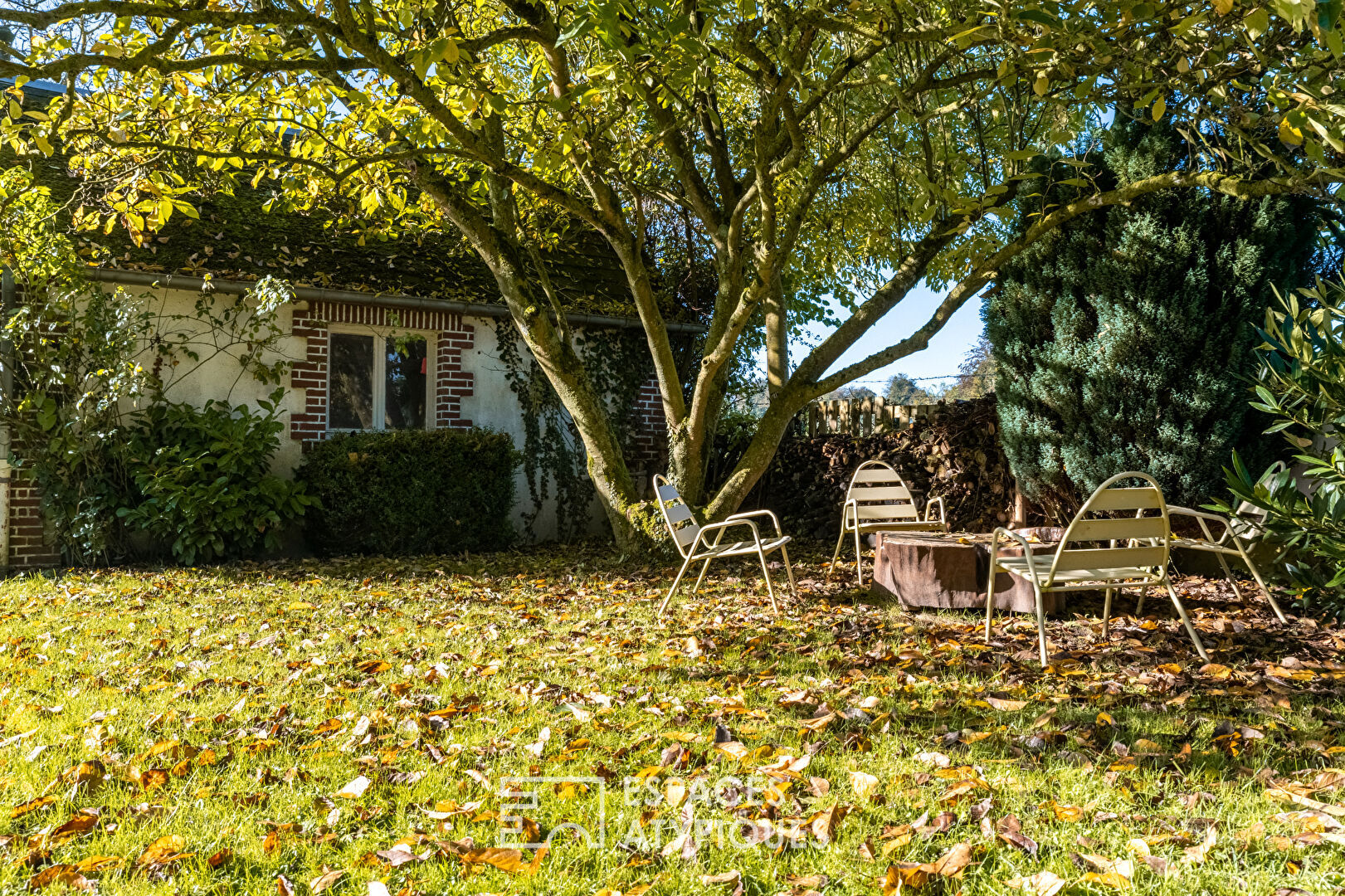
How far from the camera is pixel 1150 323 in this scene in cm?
653

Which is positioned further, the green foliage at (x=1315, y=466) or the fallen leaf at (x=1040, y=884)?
the green foliage at (x=1315, y=466)

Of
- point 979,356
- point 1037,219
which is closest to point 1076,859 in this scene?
point 1037,219

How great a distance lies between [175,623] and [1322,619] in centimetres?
657

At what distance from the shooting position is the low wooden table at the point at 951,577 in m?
5.60

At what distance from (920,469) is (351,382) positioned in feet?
19.4

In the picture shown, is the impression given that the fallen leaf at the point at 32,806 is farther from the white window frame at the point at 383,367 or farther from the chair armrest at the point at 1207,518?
the white window frame at the point at 383,367

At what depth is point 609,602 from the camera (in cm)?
642

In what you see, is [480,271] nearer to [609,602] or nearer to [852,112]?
[852,112]

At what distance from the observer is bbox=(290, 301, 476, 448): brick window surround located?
927 centimetres

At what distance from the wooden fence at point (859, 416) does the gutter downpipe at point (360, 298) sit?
1.68m

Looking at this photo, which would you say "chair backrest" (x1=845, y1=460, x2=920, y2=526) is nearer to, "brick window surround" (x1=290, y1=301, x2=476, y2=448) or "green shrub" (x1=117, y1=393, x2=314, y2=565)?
"brick window surround" (x1=290, y1=301, x2=476, y2=448)

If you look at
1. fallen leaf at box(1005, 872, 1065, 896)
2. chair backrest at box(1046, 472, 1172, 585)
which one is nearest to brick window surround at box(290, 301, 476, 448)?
chair backrest at box(1046, 472, 1172, 585)

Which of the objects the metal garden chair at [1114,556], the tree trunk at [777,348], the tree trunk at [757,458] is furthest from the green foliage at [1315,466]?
the tree trunk at [777,348]
